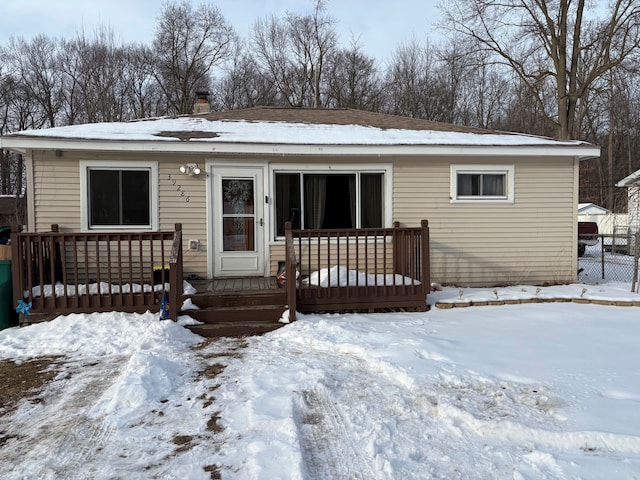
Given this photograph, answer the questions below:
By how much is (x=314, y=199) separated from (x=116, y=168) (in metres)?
3.19

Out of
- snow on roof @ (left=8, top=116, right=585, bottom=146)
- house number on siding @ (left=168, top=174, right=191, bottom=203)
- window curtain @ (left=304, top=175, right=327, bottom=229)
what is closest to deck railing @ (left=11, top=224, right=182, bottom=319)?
house number on siding @ (left=168, top=174, right=191, bottom=203)

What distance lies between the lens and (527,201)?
26.1 feet

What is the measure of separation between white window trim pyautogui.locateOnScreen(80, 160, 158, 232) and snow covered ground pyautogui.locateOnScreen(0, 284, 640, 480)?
6.26 feet

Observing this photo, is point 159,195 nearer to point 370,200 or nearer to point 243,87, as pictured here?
point 370,200

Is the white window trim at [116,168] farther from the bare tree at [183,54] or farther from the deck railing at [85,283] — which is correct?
the bare tree at [183,54]

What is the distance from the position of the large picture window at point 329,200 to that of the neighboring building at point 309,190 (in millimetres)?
17

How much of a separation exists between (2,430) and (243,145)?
4859 mm

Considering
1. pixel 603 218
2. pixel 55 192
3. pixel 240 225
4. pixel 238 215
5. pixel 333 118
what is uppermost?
pixel 333 118

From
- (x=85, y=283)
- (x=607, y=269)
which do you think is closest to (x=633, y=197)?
(x=607, y=269)

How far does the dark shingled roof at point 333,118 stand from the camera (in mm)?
9164

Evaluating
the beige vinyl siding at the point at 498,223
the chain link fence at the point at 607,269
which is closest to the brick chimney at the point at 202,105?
the beige vinyl siding at the point at 498,223

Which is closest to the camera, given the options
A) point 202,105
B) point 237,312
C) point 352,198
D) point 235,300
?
point 237,312

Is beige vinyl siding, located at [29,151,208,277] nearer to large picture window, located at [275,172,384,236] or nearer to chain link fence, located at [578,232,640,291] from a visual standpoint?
large picture window, located at [275,172,384,236]

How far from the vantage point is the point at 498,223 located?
7.91 meters
